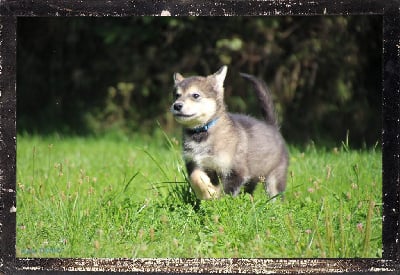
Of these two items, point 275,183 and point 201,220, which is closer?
point 201,220

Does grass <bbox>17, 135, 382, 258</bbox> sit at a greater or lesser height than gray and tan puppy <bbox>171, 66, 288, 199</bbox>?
lesser

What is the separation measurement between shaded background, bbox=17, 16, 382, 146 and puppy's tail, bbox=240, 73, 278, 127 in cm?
211

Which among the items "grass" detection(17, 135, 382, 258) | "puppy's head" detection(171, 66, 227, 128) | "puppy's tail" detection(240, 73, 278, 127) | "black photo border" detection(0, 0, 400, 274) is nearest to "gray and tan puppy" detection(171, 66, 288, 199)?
"puppy's head" detection(171, 66, 227, 128)

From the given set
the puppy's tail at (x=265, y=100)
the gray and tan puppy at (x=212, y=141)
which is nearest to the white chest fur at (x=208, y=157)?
the gray and tan puppy at (x=212, y=141)

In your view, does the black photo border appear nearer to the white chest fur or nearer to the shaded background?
the white chest fur

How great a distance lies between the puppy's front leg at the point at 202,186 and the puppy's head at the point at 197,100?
1.33 ft

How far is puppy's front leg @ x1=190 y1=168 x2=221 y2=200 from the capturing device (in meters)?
4.96

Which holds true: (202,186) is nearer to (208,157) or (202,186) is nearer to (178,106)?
(208,157)

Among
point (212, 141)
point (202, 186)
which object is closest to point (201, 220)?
point (202, 186)

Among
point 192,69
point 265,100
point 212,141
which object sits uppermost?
point 192,69

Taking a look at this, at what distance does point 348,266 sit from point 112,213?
1.86 meters

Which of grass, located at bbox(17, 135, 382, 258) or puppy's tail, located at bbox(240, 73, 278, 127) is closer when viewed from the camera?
grass, located at bbox(17, 135, 382, 258)

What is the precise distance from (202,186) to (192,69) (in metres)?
6.04

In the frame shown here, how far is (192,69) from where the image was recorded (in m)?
10.9
